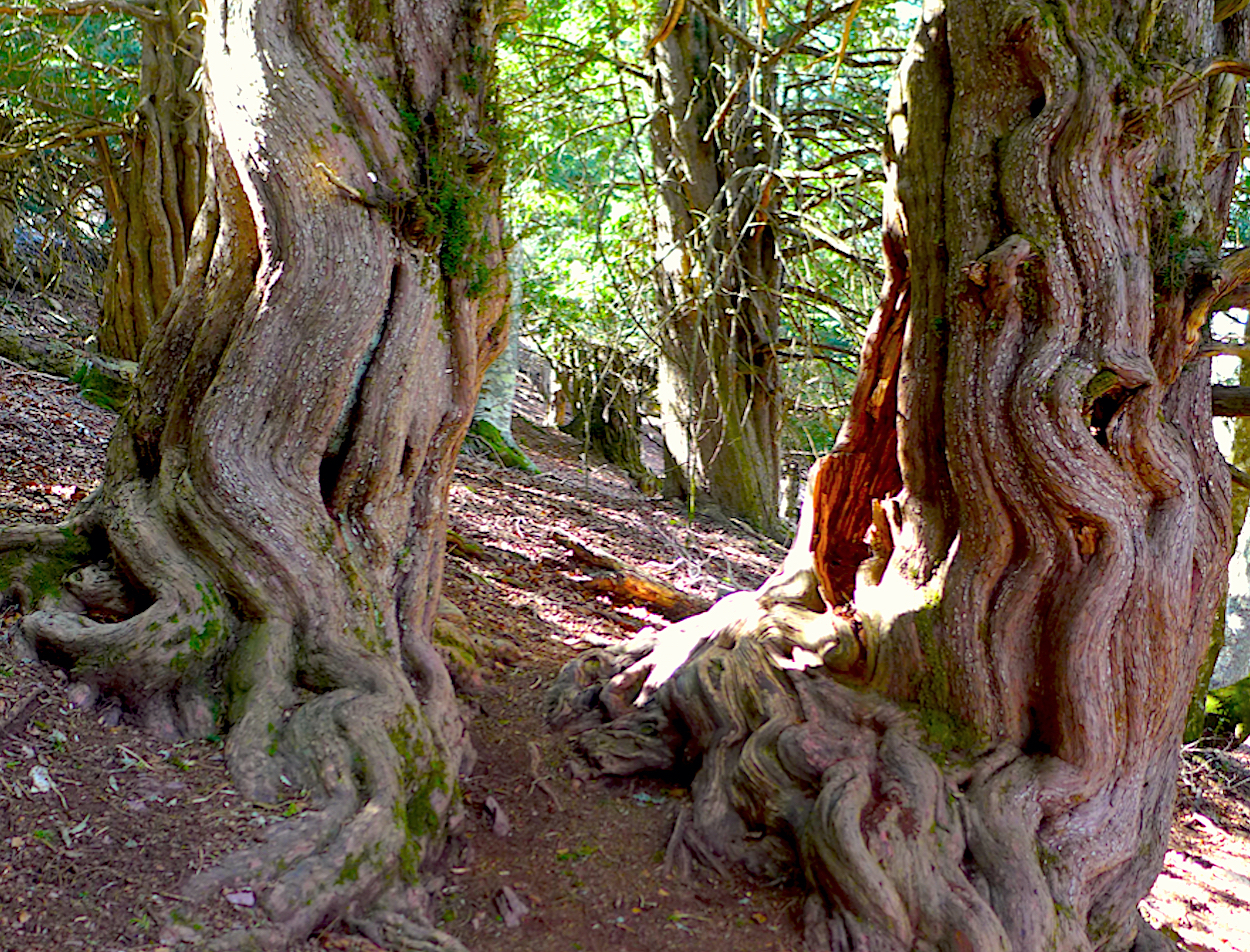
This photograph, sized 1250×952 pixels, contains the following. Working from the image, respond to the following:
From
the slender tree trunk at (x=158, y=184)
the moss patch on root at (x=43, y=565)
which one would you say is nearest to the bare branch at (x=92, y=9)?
the slender tree trunk at (x=158, y=184)

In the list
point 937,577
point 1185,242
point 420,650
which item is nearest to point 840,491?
point 937,577

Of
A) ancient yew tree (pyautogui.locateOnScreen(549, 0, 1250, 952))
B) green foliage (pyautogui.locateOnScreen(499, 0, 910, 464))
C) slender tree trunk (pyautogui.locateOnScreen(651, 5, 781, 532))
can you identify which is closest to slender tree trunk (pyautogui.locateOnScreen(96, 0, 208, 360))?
green foliage (pyautogui.locateOnScreen(499, 0, 910, 464))

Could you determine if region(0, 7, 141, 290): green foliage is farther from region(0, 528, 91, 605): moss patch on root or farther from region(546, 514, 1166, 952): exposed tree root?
region(546, 514, 1166, 952): exposed tree root

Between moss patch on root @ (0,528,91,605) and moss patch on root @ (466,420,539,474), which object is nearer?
moss patch on root @ (0,528,91,605)

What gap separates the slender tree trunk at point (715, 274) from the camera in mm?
8477

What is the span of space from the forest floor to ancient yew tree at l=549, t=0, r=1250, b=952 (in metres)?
0.29

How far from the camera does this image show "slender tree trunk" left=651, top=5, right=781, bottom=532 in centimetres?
848

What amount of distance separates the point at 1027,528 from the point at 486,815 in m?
2.57

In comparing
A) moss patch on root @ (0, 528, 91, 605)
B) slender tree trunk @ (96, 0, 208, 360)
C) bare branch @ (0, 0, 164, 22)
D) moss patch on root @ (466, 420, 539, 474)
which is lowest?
moss patch on root @ (0, 528, 91, 605)

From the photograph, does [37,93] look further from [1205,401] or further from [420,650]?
[1205,401]

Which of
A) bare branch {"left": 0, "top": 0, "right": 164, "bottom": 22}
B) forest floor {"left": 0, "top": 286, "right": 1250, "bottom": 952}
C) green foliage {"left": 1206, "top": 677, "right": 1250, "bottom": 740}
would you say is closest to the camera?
forest floor {"left": 0, "top": 286, "right": 1250, "bottom": 952}

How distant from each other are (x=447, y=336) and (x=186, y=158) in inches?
201

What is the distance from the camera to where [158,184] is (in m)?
8.15

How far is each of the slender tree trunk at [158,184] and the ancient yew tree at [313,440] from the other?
397 cm
